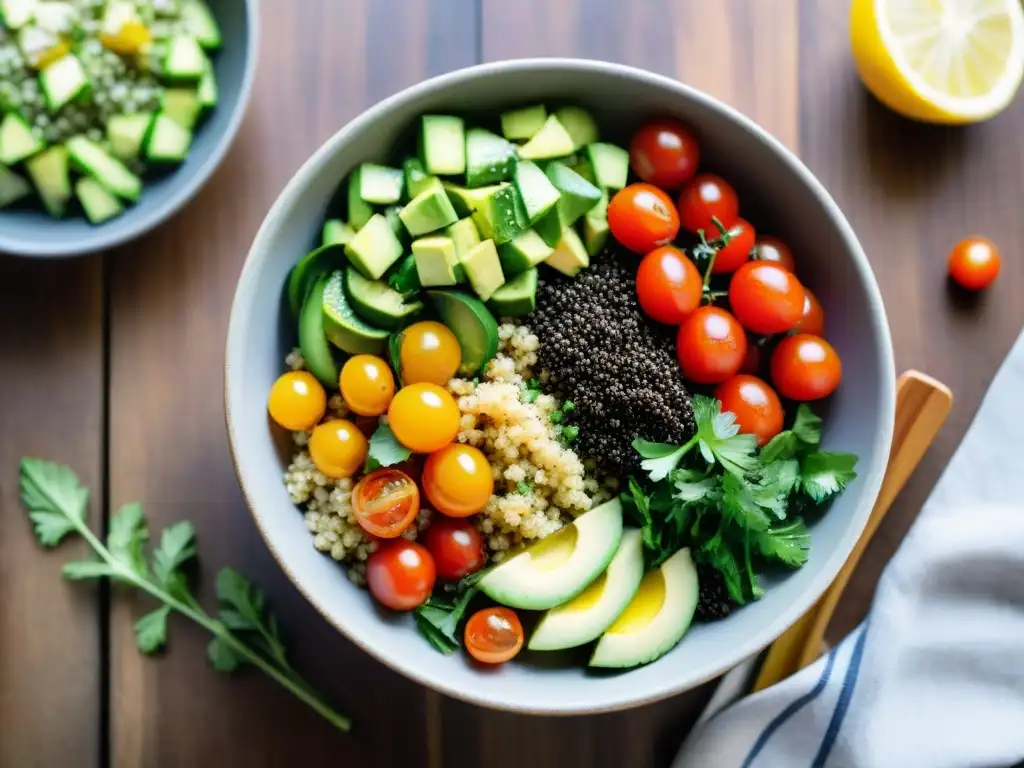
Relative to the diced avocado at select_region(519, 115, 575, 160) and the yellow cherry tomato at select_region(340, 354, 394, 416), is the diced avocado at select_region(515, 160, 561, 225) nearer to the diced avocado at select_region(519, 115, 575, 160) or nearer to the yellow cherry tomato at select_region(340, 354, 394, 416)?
the diced avocado at select_region(519, 115, 575, 160)

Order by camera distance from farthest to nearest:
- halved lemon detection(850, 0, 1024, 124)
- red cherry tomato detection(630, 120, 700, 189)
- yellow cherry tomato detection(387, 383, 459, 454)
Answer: halved lemon detection(850, 0, 1024, 124) < red cherry tomato detection(630, 120, 700, 189) < yellow cherry tomato detection(387, 383, 459, 454)

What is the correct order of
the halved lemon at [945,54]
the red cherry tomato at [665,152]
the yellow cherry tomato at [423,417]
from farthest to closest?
the halved lemon at [945,54]
the red cherry tomato at [665,152]
the yellow cherry tomato at [423,417]

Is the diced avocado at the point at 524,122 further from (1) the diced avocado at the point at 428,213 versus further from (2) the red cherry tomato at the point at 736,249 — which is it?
(2) the red cherry tomato at the point at 736,249

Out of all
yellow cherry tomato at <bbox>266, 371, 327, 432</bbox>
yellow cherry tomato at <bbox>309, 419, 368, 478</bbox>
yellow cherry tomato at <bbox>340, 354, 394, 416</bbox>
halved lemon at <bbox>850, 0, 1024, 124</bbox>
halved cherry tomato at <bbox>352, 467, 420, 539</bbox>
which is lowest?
halved cherry tomato at <bbox>352, 467, 420, 539</bbox>

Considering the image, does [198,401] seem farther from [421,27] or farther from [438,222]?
[421,27]

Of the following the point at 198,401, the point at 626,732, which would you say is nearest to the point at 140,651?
the point at 198,401

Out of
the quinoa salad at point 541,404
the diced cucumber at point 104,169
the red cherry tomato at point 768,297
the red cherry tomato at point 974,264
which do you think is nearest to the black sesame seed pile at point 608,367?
the quinoa salad at point 541,404

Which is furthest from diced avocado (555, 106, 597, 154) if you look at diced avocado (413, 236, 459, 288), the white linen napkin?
the white linen napkin
